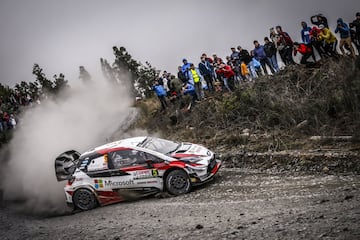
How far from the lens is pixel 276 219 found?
22.4 ft

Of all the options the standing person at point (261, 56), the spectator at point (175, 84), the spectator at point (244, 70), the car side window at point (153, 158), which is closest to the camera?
the car side window at point (153, 158)

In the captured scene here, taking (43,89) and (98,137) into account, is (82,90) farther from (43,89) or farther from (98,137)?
(43,89)

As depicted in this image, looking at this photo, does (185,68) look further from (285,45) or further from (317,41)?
(317,41)

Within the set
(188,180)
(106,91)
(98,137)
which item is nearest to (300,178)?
(188,180)

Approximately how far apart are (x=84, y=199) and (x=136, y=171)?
2.08m

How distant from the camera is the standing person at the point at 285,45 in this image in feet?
48.5

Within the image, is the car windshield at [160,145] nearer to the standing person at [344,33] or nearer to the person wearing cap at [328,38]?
the person wearing cap at [328,38]

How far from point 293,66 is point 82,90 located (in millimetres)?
19714

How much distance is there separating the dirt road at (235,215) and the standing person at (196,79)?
618cm

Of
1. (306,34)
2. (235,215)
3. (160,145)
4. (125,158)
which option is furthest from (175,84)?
(235,215)

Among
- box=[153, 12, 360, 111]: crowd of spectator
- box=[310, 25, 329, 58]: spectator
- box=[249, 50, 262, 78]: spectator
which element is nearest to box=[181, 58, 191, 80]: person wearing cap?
box=[153, 12, 360, 111]: crowd of spectator

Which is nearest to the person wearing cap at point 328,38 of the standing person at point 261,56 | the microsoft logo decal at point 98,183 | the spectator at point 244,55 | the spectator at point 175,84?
the standing person at point 261,56

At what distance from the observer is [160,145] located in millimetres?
11719

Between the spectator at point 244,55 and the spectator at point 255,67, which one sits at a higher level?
the spectator at point 244,55
